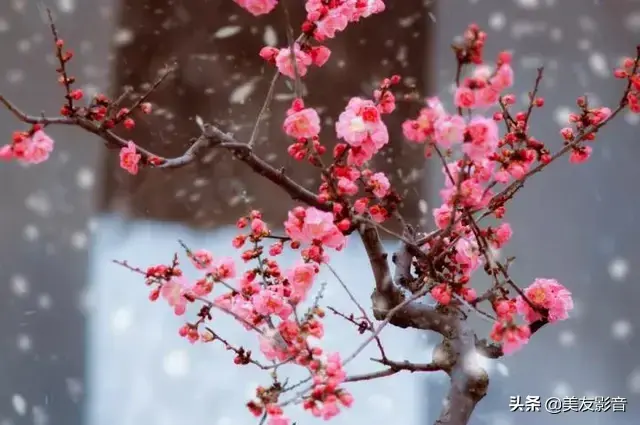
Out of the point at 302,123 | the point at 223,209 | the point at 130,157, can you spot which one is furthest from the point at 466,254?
the point at 223,209

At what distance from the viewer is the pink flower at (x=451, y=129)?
700 mm

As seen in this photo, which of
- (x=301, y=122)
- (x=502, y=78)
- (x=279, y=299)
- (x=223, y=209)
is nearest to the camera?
(x=502, y=78)

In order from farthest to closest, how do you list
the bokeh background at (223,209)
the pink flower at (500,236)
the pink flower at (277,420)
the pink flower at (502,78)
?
the bokeh background at (223,209) → the pink flower at (500,236) → the pink flower at (277,420) → the pink flower at (502,78)

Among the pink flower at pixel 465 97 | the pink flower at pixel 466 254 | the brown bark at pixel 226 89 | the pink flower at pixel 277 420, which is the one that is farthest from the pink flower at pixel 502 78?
the brown bark at pixel 226 89

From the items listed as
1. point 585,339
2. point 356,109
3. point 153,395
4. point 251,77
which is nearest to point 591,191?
point 585,339

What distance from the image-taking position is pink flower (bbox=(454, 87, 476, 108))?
0.69 m

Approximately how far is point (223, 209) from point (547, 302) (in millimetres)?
805

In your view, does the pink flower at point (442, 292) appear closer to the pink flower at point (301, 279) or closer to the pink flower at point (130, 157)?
the pink flower at point (301, 279)

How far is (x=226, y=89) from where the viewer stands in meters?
1.54

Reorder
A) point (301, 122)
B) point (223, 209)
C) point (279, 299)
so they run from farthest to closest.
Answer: point (223, 209) < point (279, 299) < point (301, 122)

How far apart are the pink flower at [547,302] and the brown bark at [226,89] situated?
0.62m

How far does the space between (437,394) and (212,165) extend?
652mm

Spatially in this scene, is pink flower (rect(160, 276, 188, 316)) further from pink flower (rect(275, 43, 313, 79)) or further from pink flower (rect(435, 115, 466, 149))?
pink flower (rect(435, 115, 466, 149))

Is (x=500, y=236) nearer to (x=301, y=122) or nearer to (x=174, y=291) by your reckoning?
(x=301, y=122)
